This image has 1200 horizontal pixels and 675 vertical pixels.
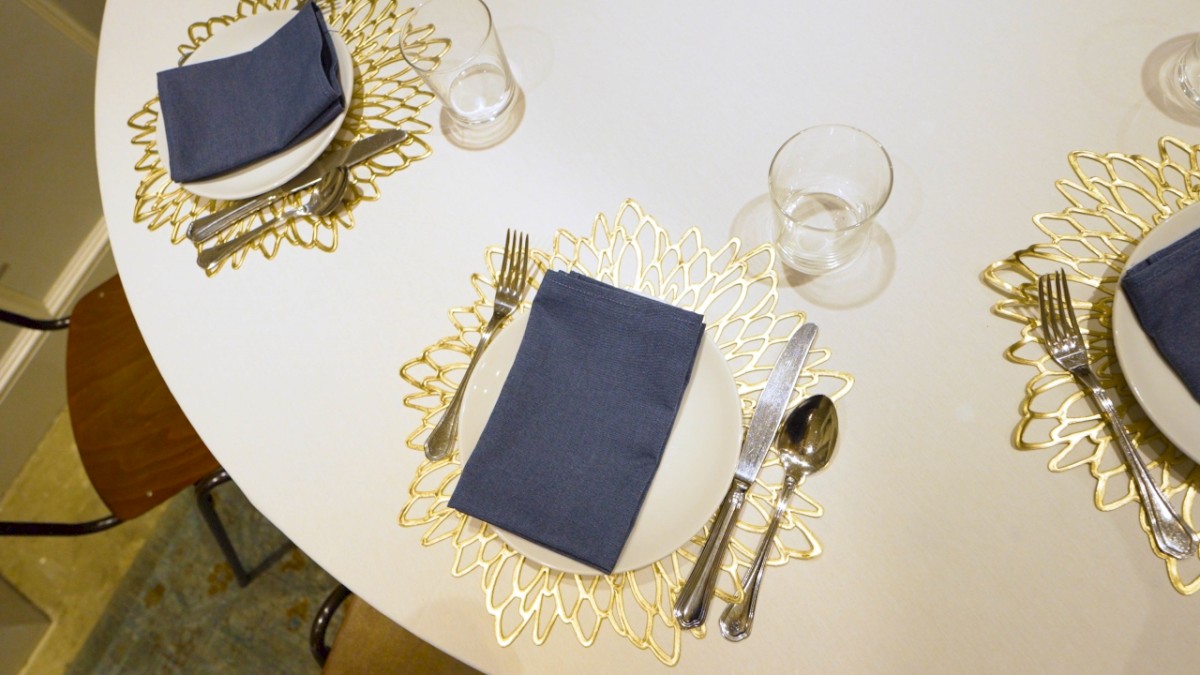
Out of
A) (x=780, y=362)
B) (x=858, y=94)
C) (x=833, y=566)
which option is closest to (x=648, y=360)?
(x=780, y=362)

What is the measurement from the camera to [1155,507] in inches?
23.4

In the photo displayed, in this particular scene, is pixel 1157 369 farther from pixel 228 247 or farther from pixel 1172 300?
pixel 228 247

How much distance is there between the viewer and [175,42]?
3.20ft

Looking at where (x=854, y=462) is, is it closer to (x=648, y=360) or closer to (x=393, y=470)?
(x=648, y=360)

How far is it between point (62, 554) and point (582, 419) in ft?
5.03

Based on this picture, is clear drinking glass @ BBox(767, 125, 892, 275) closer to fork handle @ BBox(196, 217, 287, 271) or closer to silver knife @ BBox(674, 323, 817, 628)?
silver knife @ BBox(674, 323, 817, 628)

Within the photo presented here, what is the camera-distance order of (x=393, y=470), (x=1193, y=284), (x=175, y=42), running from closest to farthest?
1. (x=1193, y=284)
2. (x=393, y=470)
3. (x=175, y=42)

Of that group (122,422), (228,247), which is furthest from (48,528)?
(228,247)

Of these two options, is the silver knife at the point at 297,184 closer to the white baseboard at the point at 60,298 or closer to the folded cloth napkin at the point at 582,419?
the folded cloth napkin at the point at 582,419

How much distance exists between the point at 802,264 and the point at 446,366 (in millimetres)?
363

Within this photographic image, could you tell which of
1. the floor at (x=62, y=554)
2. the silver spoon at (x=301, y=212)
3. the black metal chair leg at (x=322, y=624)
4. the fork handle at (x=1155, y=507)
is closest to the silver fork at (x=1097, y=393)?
the fork handle at (x=1155, y=507)

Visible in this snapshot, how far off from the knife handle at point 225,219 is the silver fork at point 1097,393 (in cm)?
78

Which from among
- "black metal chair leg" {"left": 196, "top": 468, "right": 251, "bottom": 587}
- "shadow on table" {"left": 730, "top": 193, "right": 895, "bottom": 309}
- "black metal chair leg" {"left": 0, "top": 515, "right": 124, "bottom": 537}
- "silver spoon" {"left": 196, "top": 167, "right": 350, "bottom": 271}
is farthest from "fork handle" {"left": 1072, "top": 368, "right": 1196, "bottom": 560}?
"black metal chair leg" {"left": 0, "top": 515, "right": 124, "bottom": 537}

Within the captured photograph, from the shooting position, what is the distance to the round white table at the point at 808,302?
23.9 inches
